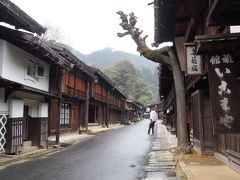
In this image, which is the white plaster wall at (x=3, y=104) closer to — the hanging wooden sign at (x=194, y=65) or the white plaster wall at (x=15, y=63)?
the white plaster wall at (x=15, y=63)

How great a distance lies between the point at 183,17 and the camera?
13781mm

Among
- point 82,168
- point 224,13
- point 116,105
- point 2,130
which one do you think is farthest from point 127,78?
point 224,13

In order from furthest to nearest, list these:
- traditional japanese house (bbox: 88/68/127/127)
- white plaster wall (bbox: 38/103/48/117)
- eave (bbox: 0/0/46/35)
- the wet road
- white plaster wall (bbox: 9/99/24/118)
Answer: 1. traditional japanese house (bbox: 88/68/127/127)
2. white plaster wall (bbox: 38/103/48/117)
3. white plaster wall (bbox: 9/99/24/118)
4. eave (bbox: 0/0/46/35)
5. the wet road

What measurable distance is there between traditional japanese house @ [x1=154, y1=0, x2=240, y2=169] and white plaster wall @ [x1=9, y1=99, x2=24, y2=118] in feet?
23.1

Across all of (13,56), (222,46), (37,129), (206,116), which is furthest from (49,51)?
(222,46)

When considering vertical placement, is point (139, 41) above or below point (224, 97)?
above

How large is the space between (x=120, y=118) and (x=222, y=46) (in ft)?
196

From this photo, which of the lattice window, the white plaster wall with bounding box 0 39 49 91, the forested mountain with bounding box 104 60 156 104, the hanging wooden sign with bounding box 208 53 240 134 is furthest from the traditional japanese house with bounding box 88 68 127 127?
the forested mountain with bounding box 104 60 156 104

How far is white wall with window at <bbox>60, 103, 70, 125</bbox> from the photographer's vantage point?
92.5 feet

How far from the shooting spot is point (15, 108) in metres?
16.1

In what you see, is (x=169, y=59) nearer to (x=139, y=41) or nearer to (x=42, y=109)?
(x=139, y=41)

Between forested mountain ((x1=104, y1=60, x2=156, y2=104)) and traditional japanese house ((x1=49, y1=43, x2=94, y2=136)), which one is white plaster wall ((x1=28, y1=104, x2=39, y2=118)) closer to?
traditional japanese house ((x1=49, y1=43, x2=94, y2=136))

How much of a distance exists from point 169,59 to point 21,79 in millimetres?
7446

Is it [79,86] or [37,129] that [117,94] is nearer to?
[79,86]
